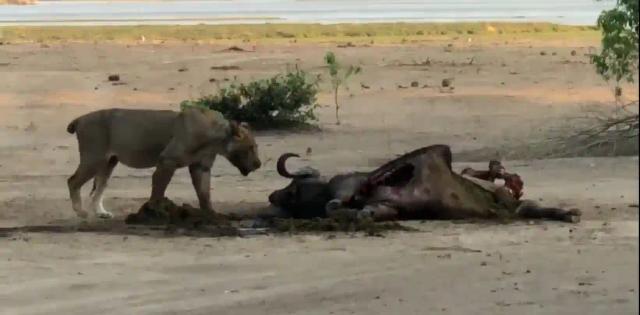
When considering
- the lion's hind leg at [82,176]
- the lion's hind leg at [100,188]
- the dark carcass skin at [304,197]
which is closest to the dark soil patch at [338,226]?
A: the dark carcass skin at [304,197]

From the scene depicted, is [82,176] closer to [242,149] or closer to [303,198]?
[242,149]

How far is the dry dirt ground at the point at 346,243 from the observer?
27.3 feet

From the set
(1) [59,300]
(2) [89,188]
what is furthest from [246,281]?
(2) [89,188]

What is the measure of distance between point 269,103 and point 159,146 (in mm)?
9954

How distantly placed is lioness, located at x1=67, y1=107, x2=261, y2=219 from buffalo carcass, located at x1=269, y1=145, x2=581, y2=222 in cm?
58

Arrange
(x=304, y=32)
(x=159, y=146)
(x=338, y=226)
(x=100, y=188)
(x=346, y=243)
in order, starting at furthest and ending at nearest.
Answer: (x=304, y=32)
(x=100, y=188)
(x=159, y=146)
(x=338, y=226)
(x=346, y=243)

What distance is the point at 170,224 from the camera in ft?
36.8

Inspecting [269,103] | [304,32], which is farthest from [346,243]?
[304,32]

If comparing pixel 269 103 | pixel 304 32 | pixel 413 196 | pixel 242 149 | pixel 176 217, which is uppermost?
pixel 242 149

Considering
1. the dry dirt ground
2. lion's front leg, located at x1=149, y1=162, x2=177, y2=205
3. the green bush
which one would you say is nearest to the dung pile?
lion's front leg, located at x1=149, y1=162, x2=177, y2=205

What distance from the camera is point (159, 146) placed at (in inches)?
462

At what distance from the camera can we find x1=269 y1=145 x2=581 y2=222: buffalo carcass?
11023mm

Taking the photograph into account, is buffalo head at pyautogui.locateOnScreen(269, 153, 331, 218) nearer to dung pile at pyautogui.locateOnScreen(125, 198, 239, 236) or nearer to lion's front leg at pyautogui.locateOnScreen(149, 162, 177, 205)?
dung pile at pyautogui.locateOnScreen(125, 198, 239, 236)

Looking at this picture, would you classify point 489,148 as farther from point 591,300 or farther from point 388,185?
point 591,300
